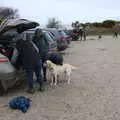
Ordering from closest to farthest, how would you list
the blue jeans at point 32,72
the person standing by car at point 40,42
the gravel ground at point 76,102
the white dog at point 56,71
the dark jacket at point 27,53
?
the gravel ground at point 76,102, the dark jacket at point 27,53, the blue jeans at point 32,72, the white dog at point 56,71, the person standing by car at point 40,42

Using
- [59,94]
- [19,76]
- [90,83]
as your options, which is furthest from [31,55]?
[90,83]

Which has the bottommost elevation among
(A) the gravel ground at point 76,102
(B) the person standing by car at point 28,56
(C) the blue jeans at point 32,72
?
(A) the gravel ground at point 76,102

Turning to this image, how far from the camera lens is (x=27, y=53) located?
31.7 feet

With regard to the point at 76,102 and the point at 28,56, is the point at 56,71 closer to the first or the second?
the point at 28,56

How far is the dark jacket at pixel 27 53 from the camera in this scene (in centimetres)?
965

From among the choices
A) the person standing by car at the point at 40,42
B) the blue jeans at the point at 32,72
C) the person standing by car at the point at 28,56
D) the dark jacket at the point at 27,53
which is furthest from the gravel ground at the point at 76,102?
the person standing by car at the point at 40,42

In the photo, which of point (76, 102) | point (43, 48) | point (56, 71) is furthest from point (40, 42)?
point (76, 102)

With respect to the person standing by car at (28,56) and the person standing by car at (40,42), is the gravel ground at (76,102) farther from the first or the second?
the person standing by car at (40,42)

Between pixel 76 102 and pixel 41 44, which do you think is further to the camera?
pixel 41 44

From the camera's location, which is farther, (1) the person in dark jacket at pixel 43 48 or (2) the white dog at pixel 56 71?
(1) the person in dark jacket at pixel 43 48

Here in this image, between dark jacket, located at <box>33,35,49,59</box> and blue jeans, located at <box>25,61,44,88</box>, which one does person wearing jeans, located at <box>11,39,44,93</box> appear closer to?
blue jeans, located at <box>25,61,44,88</box>

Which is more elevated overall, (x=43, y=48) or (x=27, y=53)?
(x=27, y=53)

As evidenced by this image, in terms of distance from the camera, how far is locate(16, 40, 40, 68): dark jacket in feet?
31.7

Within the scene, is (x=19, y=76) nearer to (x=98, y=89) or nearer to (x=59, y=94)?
(x=59, y=94)
